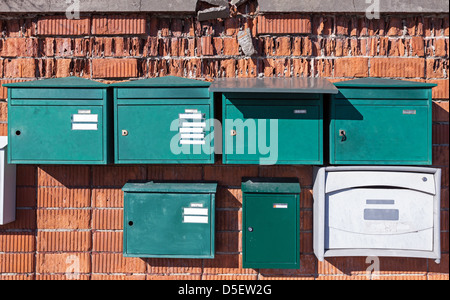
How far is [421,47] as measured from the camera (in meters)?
2.75

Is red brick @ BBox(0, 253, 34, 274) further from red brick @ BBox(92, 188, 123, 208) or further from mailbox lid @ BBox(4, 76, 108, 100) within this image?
mailbox lid @ BBox(4, 76, 108, 100)

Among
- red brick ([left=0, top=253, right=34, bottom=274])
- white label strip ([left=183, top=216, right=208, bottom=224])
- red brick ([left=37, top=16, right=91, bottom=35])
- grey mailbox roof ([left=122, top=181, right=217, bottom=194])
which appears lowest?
red brick ([left=0, top=253, right=34, bottom=274])

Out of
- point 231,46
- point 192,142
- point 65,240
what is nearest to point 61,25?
point 231,46

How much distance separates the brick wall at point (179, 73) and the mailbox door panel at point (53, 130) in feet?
1.53

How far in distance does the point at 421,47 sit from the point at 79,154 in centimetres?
302

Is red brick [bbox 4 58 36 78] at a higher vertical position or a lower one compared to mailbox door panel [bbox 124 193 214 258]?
higher

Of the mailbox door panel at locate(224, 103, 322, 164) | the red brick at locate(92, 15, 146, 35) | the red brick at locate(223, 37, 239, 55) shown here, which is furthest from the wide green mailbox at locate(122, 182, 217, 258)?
the red brick at locate(92, 15, 146, 35)

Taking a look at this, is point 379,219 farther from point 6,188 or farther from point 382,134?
point 6,188

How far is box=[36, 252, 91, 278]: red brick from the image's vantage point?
284 cm

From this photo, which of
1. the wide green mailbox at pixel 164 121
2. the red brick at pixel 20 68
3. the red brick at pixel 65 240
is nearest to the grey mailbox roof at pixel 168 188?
the wide green mailbox at pixel 164 121

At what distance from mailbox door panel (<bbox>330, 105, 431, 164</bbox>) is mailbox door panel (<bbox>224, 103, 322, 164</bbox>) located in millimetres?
179

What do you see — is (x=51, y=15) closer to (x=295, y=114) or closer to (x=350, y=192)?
(x=295, y=114)

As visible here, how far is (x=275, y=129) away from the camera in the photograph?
235 centimetres

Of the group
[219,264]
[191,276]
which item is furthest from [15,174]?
[219,264]
